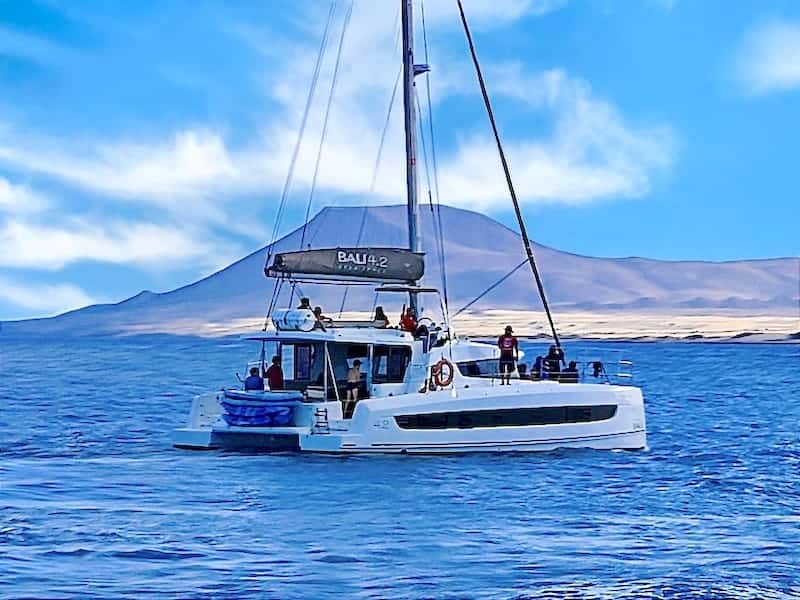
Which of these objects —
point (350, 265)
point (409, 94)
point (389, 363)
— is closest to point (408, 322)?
point (389, 363)

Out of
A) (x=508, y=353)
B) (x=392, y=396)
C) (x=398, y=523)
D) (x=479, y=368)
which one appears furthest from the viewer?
(x=508, y=353)

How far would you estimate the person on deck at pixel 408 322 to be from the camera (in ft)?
93.4

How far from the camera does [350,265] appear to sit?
92.2 ft

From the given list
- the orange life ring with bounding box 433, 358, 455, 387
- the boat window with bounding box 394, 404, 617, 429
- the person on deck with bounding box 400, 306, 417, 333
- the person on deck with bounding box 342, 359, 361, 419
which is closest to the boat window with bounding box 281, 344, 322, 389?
the person on deck with bounding box 342, 359, 361, 419

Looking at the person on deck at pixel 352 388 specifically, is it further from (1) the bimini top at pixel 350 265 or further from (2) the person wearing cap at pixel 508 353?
(2) the person wearing cap at pixel 508 353

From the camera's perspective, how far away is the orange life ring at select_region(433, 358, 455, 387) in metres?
27.2

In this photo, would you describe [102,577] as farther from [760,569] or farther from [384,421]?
[384,421]

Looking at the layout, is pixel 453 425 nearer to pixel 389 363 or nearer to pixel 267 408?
pixel 389 363

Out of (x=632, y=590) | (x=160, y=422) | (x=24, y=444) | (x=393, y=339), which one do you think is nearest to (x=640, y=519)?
(x=632, y=590)

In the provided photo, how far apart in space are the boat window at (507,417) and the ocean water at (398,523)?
27.8 inches

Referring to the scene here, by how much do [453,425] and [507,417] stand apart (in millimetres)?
1217

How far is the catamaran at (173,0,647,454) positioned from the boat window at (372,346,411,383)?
0.02 m

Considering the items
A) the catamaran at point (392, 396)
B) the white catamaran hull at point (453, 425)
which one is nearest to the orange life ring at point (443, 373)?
the catamaran at point (392, 396)

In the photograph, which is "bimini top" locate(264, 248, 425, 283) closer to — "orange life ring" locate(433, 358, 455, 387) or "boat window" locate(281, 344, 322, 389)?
"boat window" locate(281, 344, 322, 389)
